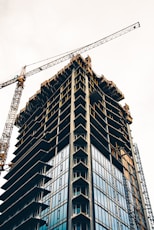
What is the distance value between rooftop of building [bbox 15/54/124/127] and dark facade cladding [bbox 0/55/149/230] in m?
0.35

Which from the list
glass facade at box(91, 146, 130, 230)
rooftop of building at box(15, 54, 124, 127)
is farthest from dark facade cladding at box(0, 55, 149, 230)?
rooftop of building at box(15, 54, 124, 127)

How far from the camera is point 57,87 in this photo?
10400 centimetres

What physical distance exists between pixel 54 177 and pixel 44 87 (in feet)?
140

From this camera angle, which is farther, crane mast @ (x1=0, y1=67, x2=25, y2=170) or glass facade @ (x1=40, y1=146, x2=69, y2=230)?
crane mast @ (x1=0, y1=67, x2=25, y2=170)

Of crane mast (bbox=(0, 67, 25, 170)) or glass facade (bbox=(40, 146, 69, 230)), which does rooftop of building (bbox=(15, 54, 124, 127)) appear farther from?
glass facade (bbox=(40, 146, 69, 230))

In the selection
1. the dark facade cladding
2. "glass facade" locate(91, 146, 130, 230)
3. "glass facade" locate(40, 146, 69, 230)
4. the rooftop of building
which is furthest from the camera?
the rooftop of building

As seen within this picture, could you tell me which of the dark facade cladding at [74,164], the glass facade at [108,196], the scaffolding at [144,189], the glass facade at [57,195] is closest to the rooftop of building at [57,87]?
the dark facade cladding at [74,164]

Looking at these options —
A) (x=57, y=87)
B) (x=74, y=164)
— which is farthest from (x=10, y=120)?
(x=74, y=164)

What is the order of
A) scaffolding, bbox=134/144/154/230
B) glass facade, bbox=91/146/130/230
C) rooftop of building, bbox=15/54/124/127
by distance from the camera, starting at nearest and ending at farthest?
glass facade, bbox=91/146/130/230 < scaffolding, bbox=134/144/154/230 < rooftop of building, bbox=15/54/124/127

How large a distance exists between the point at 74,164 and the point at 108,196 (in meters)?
11.2

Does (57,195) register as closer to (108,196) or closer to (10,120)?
(108,196)

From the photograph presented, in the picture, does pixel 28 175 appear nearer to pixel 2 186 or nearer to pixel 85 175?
pixel 2 186

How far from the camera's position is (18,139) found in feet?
361

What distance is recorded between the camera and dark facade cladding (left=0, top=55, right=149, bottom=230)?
6222 centimetres
